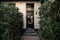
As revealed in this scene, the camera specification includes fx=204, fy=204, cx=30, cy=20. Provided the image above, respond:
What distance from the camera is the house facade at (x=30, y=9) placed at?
19.1m

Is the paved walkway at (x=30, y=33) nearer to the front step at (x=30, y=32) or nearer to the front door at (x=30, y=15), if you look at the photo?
the front step at (x=30, y=32)

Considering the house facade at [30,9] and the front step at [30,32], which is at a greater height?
the house facade at [30,9]

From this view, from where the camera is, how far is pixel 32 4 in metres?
19.4

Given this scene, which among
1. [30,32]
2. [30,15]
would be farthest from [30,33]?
[30,15]

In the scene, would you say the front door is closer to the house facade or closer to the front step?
the house facade

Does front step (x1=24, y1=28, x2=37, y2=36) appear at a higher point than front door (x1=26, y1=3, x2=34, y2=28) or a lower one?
lower

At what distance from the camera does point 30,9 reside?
19.3m

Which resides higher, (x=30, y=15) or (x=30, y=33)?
(x=30, y=15)

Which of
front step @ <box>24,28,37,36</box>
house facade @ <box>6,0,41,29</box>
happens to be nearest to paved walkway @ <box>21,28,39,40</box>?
front step @ <box>24,28,37,36</box>

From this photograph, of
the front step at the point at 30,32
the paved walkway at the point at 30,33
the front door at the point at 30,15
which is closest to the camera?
the paved walkway at the point at 30,33

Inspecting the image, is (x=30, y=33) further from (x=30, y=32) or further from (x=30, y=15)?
(x=30, y=15)

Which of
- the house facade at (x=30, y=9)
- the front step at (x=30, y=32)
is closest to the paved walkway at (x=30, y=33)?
the front step at (x=30, y=32)

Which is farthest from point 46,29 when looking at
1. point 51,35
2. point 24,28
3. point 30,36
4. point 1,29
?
point 24,28

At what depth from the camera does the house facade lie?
1914 cm
